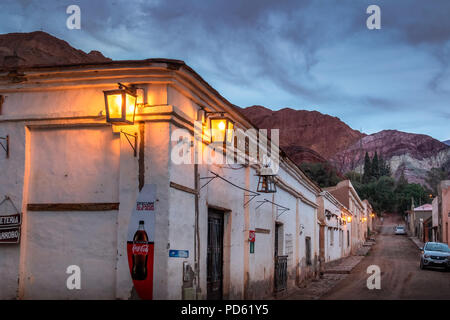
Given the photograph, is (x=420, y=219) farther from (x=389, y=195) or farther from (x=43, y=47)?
(x=43, y=47)

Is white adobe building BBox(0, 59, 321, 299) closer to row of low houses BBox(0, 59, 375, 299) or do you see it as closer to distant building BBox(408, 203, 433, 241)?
row of low houses BBox(0, 59, 375, 299)

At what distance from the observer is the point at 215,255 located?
31.7 feet

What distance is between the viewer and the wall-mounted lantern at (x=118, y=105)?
709 centimetres

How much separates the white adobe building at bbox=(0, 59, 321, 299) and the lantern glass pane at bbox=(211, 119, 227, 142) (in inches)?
14.7

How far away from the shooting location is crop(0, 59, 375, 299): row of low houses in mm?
7332

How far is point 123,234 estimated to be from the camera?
24.4ft

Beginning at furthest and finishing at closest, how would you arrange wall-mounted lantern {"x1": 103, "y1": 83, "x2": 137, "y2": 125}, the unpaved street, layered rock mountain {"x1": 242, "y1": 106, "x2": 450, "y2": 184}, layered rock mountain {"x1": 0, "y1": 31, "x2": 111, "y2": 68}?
layered rock mountain {"x1": 242, "y1": 106, "x2": 450, "y2": 184} < layered rock mountain {"x1": 0, "y1": 31, "x2": 111, "y2": 68} < the unpaved street < wall-mounted lantern {"x1": 103, "y1": 83, "x2": 137, "y2": 125}

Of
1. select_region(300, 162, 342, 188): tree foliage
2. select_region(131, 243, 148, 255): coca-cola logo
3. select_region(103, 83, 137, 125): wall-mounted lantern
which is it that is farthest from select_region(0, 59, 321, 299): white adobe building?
select_region(300, 162, 342, 188): tree foliage

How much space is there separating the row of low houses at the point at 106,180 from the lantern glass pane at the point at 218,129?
2 cm

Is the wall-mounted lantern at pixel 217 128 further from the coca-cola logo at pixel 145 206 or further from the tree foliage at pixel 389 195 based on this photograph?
the tree foliage at pixel 389 195

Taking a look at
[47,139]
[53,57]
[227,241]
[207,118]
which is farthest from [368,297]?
[53,57]

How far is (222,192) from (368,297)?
644cm

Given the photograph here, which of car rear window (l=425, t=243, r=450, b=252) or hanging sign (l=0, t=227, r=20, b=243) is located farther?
car rear window (l=425, t=243, r=450, b=252)

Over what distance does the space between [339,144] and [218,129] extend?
171881 mm
